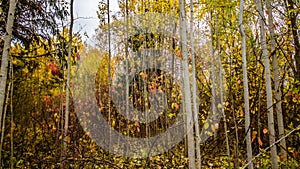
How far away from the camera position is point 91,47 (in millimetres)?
9117

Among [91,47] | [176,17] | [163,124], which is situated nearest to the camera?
[163,124]

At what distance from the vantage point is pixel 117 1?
23.9 ft

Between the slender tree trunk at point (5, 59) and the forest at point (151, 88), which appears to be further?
the forest at point (151, 88)

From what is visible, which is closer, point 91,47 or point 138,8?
point 138,8

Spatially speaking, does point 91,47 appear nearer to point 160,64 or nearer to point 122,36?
point 122,36

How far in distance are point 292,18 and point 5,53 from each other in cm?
468

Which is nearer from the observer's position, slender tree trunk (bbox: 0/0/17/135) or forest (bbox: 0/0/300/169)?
slender tree trunk (bbox: 0/0/17/135)

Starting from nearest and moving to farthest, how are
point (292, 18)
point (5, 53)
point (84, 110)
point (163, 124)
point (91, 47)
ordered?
point (5, 53) → point (292, 18) → point (163, 124) → point (84, 110) → point (91, 47)

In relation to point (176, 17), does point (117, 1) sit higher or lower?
higher

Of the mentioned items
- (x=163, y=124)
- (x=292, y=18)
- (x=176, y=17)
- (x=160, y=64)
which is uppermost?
(x=176, y=17)

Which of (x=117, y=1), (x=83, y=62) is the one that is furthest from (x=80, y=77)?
(x=117, y=1)

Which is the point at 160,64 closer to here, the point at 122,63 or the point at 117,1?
the point at 122,63

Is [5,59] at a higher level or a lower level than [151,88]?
higher

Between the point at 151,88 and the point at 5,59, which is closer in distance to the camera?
the point at 5,59
